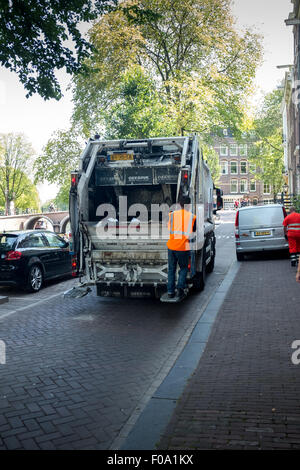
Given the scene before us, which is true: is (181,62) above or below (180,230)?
above

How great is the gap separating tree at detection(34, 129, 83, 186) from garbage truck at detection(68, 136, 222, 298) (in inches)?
832

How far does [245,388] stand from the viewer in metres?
4.46

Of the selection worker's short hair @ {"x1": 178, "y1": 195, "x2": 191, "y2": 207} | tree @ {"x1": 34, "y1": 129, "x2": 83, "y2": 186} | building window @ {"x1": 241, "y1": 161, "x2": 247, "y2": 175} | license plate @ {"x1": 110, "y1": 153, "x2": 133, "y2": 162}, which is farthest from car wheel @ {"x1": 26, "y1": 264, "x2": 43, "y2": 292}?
building window @ {"x1": 241, "y1": 161, "x2": 247, "y2": 175}

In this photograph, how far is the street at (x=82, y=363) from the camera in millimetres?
3812

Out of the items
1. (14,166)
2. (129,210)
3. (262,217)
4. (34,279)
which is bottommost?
(34,279)

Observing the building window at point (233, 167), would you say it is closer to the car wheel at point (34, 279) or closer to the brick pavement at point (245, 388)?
the car wheel at point (34, 279)

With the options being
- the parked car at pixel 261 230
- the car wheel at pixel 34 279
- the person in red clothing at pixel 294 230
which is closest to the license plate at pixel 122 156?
the car wheel at pixel 34 279

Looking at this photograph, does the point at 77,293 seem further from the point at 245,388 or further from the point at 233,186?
the point at 233,186

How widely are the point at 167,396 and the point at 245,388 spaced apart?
2.54 ft

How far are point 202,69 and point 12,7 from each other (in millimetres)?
20874

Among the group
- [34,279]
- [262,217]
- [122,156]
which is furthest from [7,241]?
[262,217]

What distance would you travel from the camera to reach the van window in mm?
14289

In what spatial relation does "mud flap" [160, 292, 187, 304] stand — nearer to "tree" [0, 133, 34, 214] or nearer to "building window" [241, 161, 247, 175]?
"tree" [0, 133, 34, 214]

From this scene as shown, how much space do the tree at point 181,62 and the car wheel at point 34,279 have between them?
50.1 feet
